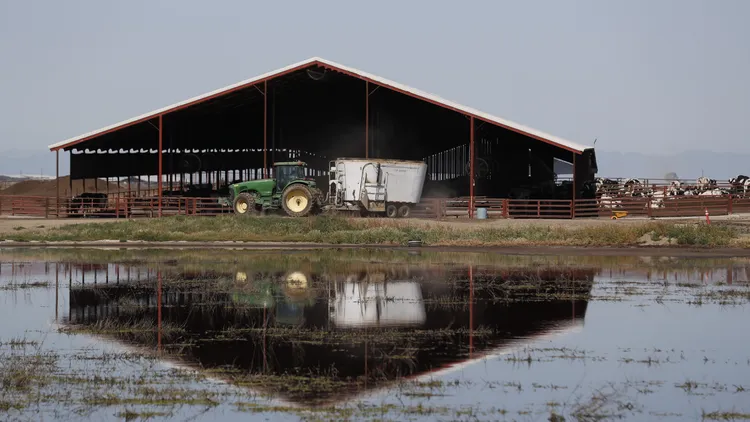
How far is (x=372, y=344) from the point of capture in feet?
45.1

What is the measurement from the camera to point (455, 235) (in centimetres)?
3556

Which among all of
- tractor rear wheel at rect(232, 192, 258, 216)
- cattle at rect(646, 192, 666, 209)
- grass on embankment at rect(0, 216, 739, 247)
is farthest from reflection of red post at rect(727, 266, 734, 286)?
cattle at rect(646, 192, 666, 209)

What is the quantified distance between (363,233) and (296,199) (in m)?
6.47

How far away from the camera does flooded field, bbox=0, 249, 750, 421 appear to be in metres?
10.2

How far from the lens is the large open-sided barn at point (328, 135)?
43.9 meters

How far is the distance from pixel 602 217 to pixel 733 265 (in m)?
20.6

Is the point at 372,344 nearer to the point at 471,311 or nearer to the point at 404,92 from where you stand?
the point at 471,311

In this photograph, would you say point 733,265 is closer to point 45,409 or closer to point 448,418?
point 448,418

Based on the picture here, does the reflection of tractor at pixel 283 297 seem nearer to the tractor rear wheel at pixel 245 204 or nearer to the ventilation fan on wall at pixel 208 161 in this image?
the tractor rear wheel at pixel 245 204

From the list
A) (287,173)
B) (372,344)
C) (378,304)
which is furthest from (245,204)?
(372,344)

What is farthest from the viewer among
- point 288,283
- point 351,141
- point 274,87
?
point 351,141

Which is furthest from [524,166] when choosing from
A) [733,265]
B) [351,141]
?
[733,265]

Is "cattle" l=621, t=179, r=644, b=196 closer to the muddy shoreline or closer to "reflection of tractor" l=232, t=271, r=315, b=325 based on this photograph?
the muddy shoreline

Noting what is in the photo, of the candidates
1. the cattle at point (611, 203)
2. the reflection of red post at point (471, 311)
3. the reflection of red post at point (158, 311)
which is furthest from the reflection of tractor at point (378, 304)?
the cattle at point (611, 203)
